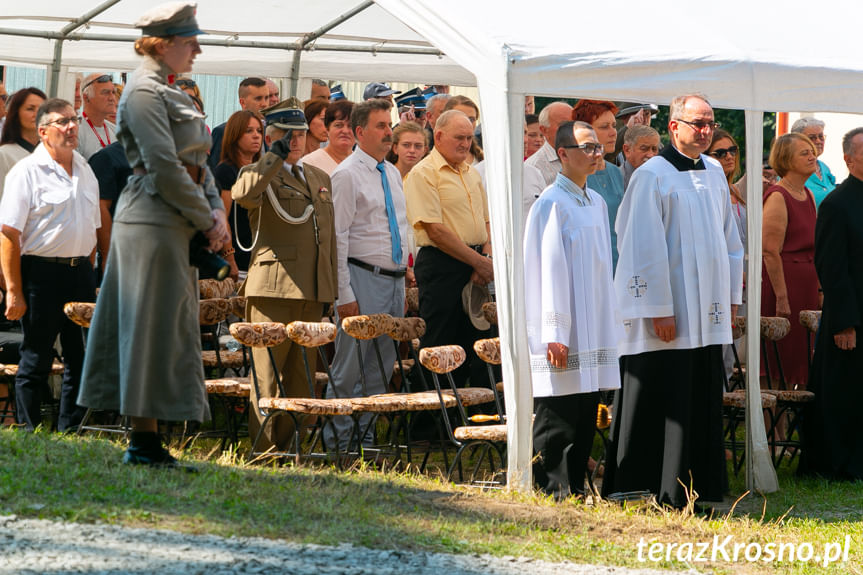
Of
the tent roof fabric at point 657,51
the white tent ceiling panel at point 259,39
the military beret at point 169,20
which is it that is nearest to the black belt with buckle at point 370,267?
the tent roof fabric at point 657,51

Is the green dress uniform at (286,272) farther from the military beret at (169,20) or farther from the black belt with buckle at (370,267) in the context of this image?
the military beret at (169,20)

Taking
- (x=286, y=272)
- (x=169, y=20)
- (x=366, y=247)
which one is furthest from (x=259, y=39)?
(x=169, y=20)

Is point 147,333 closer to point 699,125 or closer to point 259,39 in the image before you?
point 699,125

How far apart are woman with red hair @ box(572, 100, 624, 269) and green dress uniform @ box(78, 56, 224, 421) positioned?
392 centimetres

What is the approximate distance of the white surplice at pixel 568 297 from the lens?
22.2 ft

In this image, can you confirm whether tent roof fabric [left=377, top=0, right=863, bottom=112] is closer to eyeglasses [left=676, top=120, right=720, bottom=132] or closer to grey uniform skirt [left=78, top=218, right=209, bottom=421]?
eyeglasses [left=676, top=120, right=720, bottom=132]

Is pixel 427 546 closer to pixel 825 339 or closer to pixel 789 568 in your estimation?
pixel 789 568

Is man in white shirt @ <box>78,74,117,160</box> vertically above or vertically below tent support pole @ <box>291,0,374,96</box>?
below

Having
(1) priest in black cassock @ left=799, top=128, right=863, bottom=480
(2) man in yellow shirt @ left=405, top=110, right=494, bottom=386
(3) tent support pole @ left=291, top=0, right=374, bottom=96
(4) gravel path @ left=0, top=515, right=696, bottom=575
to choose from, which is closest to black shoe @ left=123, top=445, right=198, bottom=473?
(4) gravel path @ left=0, top=515, right=696, bottom=575

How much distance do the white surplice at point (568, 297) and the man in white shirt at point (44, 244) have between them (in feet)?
8.83

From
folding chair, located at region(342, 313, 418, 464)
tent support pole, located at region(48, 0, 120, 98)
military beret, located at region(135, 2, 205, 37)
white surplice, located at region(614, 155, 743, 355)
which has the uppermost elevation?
tent support pole, located at region(48, 0, 120, 98)

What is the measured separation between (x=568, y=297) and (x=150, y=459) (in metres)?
2.28

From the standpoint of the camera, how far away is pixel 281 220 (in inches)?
296

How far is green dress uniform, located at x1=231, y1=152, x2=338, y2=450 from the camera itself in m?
7.48
